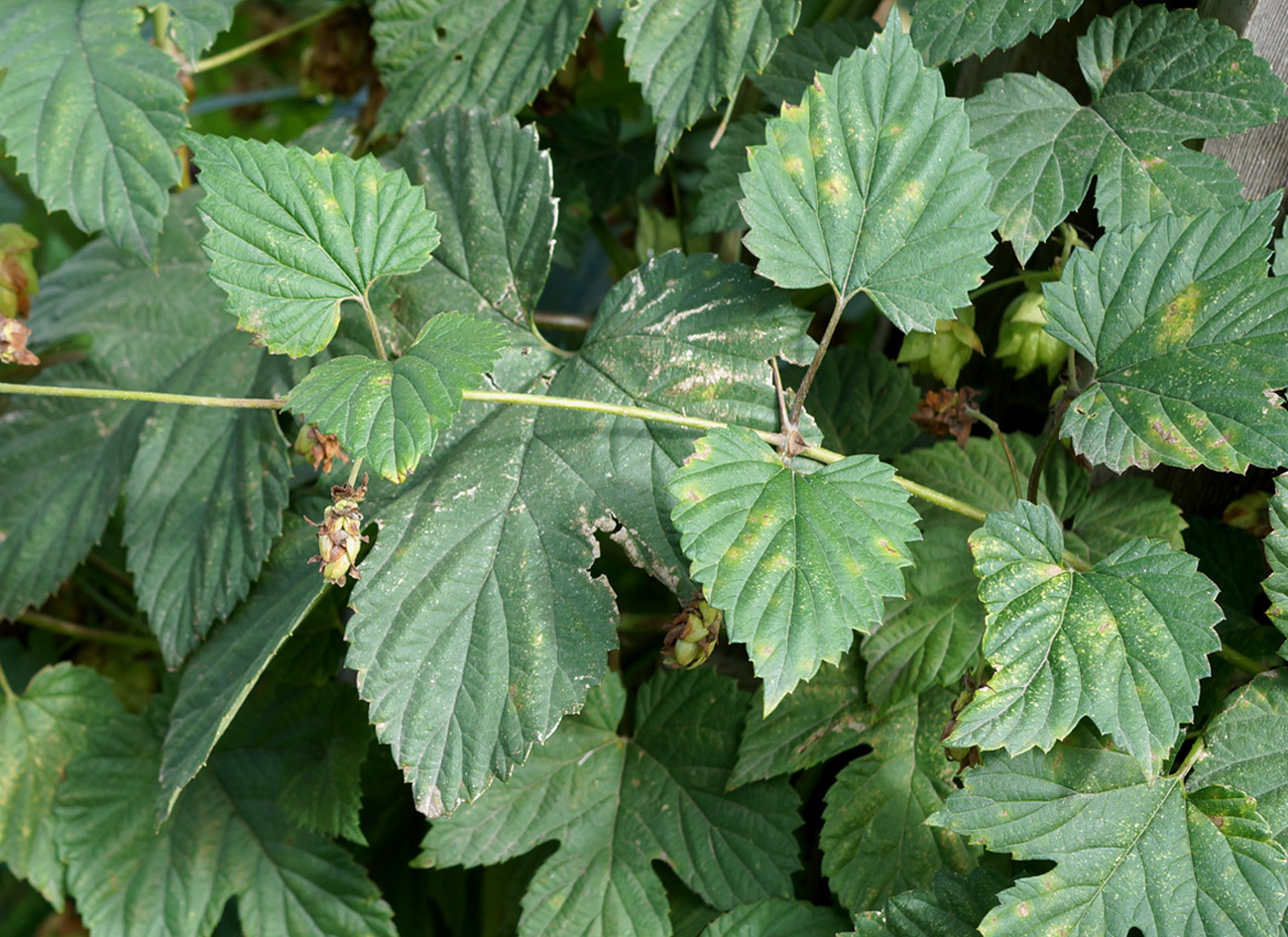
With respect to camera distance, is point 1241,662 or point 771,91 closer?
point 1241,662

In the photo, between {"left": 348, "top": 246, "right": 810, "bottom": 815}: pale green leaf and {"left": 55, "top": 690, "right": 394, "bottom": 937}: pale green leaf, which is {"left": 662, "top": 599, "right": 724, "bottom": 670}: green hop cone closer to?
{"left": 348, "top": 246, "right": 810, "bottom": 815}: pale green leaf

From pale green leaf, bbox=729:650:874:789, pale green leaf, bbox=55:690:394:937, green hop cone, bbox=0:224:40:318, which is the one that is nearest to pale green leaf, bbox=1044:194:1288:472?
pale green leaf, bbox=729:650:874:789

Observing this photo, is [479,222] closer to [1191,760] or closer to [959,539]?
[959,539]

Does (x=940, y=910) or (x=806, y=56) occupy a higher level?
(x=806, y=56)

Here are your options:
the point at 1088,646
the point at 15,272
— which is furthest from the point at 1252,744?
the point at 15,272

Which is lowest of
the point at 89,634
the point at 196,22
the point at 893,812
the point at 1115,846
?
the point at 89,634

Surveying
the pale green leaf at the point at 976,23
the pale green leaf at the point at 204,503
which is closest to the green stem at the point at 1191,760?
the pale green leaf at the point at 976,23

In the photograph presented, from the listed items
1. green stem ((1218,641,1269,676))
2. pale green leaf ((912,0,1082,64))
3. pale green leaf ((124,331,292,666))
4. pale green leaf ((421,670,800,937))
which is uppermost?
pale green leaf ((912,0,1082,64))
